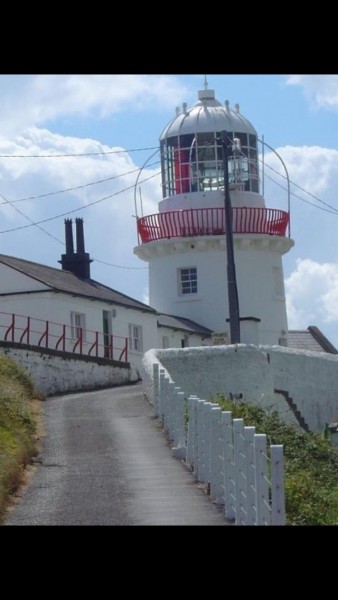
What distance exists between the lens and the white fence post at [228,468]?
51.2 ft

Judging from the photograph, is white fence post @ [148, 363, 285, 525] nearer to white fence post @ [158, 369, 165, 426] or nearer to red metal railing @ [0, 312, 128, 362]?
white fence post @ [158, 369, 165, 426]

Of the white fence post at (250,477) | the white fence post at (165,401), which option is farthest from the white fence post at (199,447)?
the white fence post at (165,401)

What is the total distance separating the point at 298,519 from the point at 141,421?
10.5 meters

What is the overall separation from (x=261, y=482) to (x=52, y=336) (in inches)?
1024

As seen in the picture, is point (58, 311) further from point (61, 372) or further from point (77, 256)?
point (77, 256)

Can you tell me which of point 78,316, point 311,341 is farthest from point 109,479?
point 311,341

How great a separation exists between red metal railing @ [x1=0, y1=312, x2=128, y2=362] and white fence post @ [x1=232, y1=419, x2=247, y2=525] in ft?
73.1

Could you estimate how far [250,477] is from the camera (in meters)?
14.2

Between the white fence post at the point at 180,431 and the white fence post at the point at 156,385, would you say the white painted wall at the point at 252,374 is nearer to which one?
the white fence post at the point at 156,385

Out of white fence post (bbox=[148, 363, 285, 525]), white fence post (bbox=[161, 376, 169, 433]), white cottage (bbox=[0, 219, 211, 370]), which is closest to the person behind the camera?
white fence post (bbox=[148, 363, 285, 525])

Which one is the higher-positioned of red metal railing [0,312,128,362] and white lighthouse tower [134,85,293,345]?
white lighthouse tower [134,85,293,345]

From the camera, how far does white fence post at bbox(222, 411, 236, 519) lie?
1562 centimetres

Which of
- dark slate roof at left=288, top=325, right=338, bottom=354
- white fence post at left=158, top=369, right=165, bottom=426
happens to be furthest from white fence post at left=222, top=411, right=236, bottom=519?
dark slate roof at left=288, top=325, right=338, bottom=354
